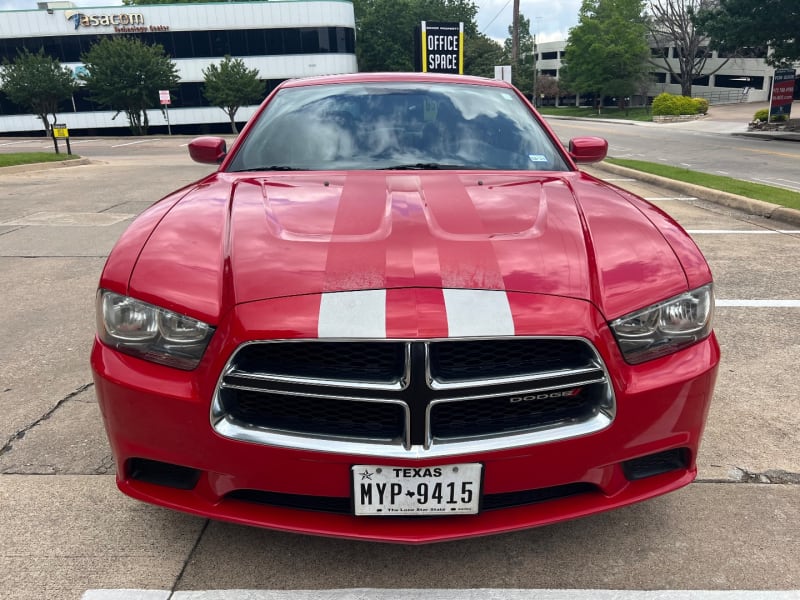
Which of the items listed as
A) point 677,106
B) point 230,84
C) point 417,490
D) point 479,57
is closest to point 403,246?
point 417,490

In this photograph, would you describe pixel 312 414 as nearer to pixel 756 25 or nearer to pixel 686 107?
pixel 756 25

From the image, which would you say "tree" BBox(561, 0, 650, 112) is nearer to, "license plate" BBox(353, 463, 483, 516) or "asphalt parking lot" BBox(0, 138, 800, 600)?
"asphalt parking lot" BBox(0, 138, 800, 600)

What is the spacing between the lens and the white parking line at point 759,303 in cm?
450

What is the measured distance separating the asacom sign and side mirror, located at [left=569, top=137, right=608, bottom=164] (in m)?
17.0

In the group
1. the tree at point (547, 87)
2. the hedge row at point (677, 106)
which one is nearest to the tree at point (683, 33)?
the hedge row at point (677, 106)

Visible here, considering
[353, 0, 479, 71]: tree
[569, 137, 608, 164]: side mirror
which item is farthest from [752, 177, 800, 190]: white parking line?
[353, 0, 479, 71]: tree

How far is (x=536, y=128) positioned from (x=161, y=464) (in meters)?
2.40

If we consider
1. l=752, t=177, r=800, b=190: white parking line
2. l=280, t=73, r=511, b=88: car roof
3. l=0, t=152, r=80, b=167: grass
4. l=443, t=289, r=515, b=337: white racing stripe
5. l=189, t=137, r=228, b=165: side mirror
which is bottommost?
l=752, t=177, r=800, b=190: white parking line

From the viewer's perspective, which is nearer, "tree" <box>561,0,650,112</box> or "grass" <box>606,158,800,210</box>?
"grass" <box>606,158,800,210</box>

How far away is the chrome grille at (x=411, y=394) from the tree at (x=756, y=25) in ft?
82.5

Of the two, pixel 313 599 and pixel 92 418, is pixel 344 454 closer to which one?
pixel 313 599

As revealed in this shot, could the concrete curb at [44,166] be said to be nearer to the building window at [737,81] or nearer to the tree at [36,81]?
the tree at [36,81]

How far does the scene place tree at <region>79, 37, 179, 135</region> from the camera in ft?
122

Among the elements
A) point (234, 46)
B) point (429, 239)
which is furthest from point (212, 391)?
point (234, 46)
